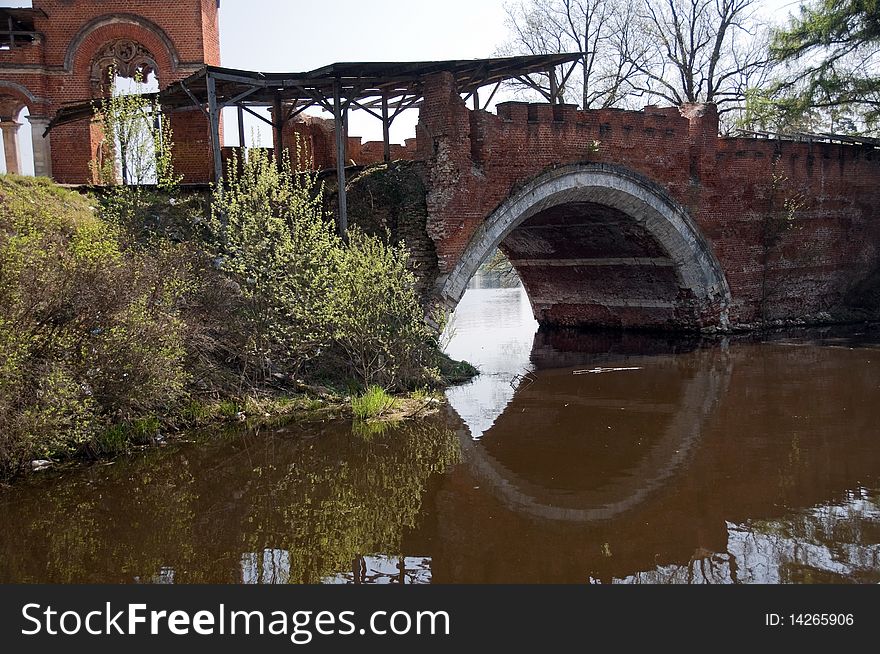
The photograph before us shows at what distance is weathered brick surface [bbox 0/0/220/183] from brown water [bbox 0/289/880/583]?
10158mm

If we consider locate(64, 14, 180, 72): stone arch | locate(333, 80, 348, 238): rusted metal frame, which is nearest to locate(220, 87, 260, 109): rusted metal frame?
locate(333, 80, 348, 238): rusted metal frame

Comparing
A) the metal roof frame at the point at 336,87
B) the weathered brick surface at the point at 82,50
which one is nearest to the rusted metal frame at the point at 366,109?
the metal roof frame at the point at 336,87

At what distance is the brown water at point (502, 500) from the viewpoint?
4883 mm

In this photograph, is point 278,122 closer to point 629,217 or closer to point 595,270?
point 629,217

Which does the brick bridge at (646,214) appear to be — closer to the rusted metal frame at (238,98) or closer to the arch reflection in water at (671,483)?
the rusted metal frame at (238,98)

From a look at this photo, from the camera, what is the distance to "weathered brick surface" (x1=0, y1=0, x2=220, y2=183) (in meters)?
15.6

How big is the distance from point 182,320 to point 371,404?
2.40 metres

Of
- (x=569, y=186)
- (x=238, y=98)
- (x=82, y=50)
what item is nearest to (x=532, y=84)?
A: (x=569, y=186)

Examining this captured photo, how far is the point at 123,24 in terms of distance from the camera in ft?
52.1

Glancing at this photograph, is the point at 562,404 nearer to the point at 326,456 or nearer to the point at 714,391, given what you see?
the point at 714,391

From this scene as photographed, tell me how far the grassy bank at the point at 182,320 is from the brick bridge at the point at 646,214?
214 cm

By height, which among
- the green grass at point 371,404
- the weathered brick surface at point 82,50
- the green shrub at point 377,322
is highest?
the weathered brick surface at point 82,50

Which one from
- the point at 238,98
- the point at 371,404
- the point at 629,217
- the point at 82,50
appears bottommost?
the point at 371,404

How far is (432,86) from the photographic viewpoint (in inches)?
454
